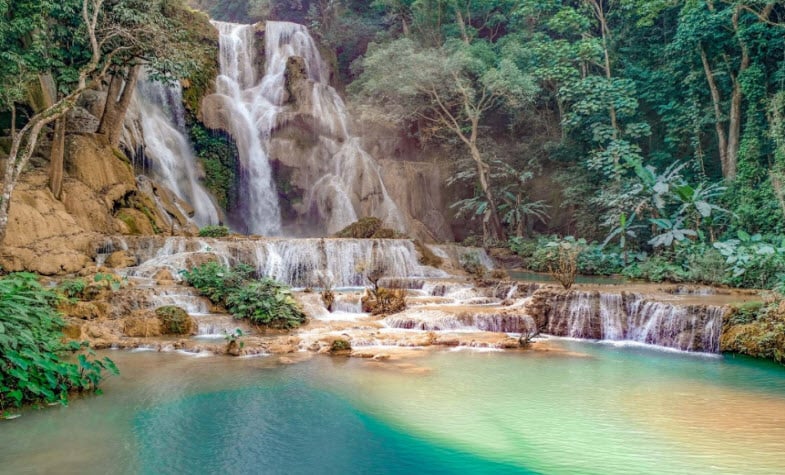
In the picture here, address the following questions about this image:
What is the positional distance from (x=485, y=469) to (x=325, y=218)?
1800 cm

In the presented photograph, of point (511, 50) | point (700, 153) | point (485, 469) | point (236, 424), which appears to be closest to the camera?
point (485, 469)

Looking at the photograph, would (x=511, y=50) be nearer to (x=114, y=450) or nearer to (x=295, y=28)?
(x=295, y=28)

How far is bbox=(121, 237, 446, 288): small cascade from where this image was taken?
12383 mm

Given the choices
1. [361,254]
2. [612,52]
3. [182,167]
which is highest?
[612,52]

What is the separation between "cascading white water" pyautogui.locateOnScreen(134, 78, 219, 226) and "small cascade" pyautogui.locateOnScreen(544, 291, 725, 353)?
13.4 meters

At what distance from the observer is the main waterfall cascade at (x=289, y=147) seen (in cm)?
2075

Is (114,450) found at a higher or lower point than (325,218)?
lower

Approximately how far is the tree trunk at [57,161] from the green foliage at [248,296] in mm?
5643

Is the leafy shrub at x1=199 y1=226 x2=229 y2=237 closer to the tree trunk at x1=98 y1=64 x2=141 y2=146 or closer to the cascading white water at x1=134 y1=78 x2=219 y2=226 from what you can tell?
the cascading white water at x1=134 y1=78 x2=219 y2=226

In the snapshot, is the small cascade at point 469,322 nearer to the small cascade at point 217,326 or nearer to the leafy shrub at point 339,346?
the leafy shrub at point 339,346

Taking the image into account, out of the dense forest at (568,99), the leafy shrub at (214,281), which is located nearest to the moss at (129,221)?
the dense forest at (568,99)

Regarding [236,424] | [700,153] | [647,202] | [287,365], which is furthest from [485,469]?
[700,153]

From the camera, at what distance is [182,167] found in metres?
19.0

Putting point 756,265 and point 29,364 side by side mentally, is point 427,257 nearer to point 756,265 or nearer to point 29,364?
point 756,265
